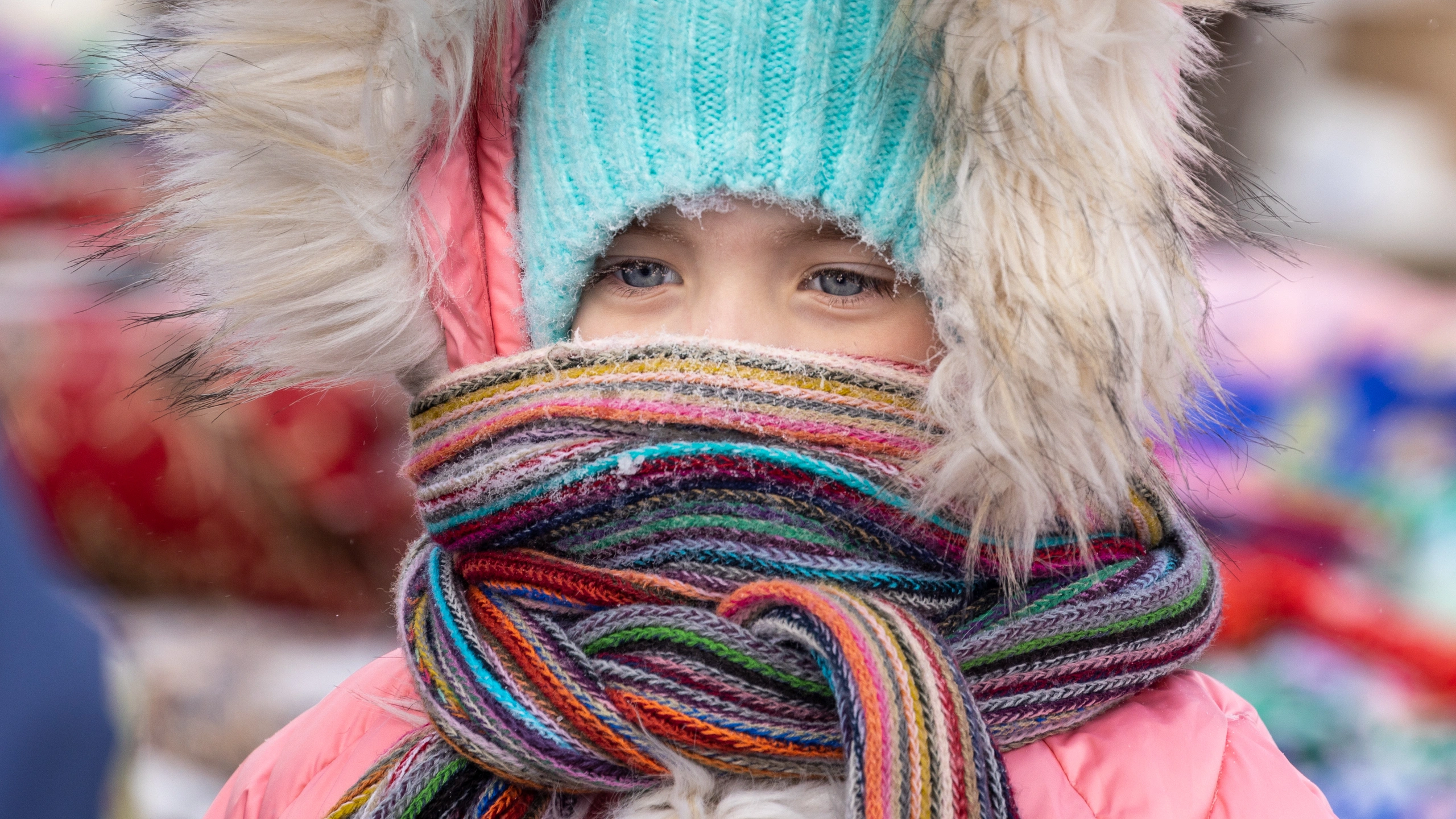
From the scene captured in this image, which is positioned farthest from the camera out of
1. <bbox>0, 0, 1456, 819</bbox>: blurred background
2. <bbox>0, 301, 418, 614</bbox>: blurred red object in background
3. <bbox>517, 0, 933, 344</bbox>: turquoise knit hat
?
<bbox>0, 301, 418, 614</bbox>: blurred red object in background

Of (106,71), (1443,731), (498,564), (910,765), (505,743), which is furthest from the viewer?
(1443,731)

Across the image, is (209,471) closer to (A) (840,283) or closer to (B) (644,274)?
(B) (644,274)

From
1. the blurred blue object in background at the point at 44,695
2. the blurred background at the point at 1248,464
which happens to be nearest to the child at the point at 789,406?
the blurred blue object in background at the point at 44,695

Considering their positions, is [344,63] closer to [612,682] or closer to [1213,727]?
[612,682]

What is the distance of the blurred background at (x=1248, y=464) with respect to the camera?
191 cm

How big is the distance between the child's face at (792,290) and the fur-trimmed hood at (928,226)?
87mm

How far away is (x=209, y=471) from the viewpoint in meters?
2.33

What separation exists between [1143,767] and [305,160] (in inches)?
32.9

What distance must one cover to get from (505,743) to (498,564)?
15 centimetres

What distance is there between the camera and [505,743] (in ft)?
2.41

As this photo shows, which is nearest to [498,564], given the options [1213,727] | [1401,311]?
[1213,727]

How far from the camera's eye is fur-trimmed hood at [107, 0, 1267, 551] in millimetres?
729

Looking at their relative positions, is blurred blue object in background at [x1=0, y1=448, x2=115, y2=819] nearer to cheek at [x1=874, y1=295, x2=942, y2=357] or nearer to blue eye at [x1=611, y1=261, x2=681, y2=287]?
blue eye at [x1=611, y1=261, x2=681, y2=287]

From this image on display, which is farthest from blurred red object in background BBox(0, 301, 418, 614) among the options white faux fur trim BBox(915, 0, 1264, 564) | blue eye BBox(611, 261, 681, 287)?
white faux fur trim BBox(915, 0, 1264, 564)
